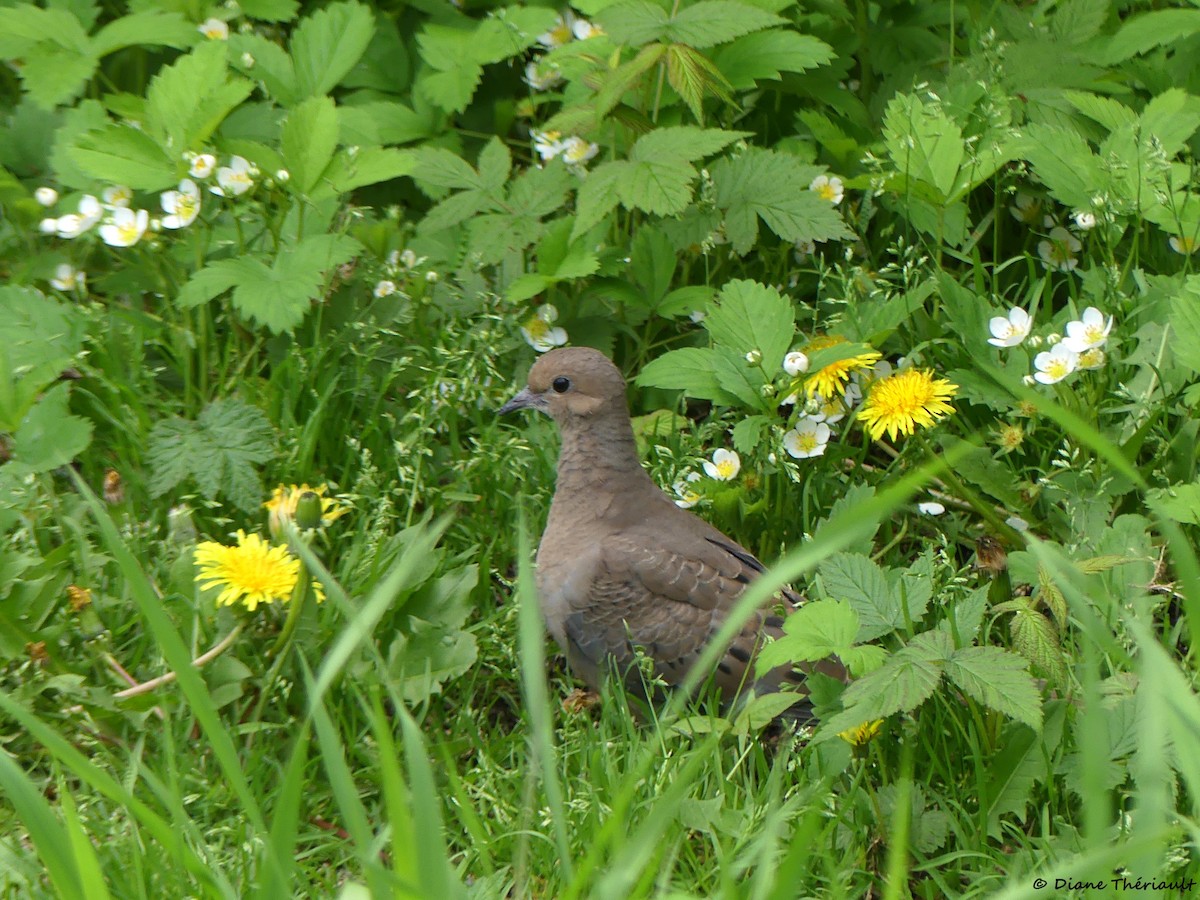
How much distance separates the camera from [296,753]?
1.97 m

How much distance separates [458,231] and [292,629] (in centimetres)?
147

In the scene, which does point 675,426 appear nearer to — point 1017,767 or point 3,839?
point 1017,767

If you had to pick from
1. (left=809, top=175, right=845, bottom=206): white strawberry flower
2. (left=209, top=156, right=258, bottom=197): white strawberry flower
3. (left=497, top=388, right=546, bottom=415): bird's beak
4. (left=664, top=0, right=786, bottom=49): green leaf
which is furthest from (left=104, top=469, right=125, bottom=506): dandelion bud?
(left=809, top=175, right=845, bottom=206): white strawberry flower

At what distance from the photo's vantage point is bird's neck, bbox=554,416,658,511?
3.45 m

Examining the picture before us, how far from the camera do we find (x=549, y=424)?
3965 millimetres

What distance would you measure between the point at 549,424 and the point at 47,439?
1.28 m

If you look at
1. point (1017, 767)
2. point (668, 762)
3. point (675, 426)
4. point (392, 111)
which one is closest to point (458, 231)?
point (392, 111)

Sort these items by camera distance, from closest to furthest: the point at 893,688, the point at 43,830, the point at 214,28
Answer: the point at 43,830, the point at 893,688, the point at 214,28

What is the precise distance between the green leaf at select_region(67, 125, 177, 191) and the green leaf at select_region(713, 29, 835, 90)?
1.39 metres

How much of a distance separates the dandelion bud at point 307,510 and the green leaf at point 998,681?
1212 mm

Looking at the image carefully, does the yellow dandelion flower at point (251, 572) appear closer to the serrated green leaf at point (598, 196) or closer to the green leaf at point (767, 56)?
the serrated green leaf at point (598, 196)

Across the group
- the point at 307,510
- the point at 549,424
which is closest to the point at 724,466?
the point at 549,424

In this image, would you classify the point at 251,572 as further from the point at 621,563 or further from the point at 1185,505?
the point at 1185,505

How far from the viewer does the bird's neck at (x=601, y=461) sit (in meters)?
3.45
